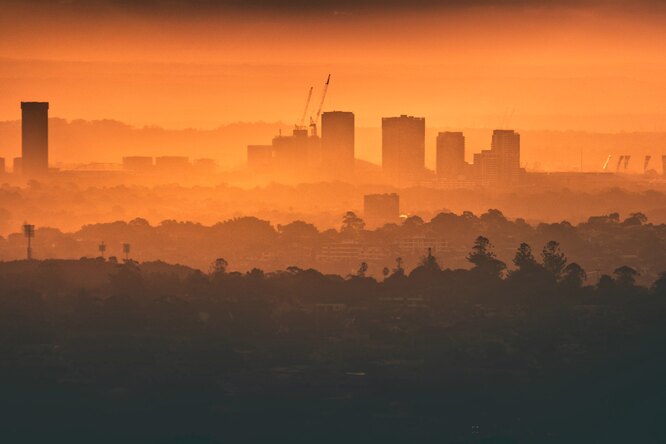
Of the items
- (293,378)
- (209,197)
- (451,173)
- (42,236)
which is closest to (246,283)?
(293,378)

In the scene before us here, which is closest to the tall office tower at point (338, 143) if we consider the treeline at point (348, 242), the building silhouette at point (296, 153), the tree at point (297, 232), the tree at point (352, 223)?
the building silhouette at point (296, 153)

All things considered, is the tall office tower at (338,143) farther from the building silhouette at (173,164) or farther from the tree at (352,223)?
the tree at (352,223)

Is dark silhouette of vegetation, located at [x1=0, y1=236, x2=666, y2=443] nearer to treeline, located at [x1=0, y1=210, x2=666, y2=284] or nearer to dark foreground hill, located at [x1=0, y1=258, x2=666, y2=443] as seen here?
dark foreground hill, located at [x1=0, y1=258, x2=666, y2=443]

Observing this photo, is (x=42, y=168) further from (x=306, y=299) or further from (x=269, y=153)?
(x=306, y=299)

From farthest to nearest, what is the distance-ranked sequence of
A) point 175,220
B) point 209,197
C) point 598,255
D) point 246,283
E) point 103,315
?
point 209,197, point 175,220, point 598,255, point 246,283, point 103,315

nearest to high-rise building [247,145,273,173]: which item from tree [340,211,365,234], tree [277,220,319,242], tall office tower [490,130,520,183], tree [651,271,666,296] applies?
tall office tower [490,130,520,183]

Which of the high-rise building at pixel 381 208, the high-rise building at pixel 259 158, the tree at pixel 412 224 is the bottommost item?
the tree at pixel 412 224
